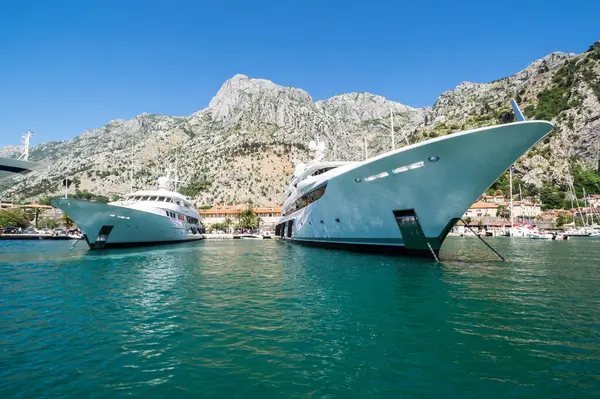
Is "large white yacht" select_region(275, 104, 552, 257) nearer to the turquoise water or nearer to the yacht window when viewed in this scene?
the yacht window

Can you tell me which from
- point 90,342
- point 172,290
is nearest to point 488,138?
point 172,290

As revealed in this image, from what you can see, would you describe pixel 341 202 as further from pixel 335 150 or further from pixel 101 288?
pixel 335 150

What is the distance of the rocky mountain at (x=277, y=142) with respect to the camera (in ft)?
395

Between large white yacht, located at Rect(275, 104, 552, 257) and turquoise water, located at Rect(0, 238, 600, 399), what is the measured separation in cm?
654

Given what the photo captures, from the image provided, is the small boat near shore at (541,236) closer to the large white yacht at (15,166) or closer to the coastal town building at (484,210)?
the coastal town building at (484,210)

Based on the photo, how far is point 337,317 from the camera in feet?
32.6

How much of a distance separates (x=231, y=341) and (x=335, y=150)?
166079mm

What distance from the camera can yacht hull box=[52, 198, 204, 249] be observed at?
32312 millimetres

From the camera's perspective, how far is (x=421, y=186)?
20.7 metres

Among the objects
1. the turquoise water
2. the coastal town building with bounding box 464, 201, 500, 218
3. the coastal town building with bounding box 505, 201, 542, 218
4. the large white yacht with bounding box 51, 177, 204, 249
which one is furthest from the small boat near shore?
the large white yacht with bounding box 51, 177, 204, 249

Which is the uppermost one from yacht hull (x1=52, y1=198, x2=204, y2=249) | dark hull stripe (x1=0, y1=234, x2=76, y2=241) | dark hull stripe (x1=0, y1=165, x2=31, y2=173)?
dark hull stripe (x1=0, y1=165, x2=31, y2=173)

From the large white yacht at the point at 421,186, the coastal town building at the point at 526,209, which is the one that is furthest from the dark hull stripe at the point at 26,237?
the coastal town building at the point at 526,209

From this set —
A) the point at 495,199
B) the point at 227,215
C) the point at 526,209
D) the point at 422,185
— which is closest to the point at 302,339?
the point at 422,185

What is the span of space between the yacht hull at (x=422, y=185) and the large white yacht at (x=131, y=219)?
23.5m
